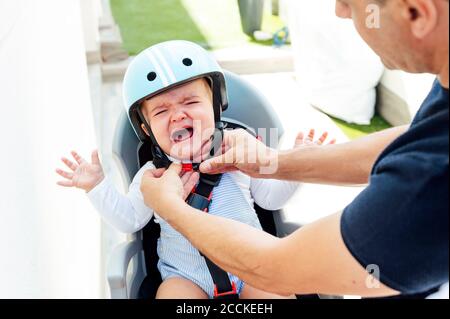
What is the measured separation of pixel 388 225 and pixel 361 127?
260 centimetres

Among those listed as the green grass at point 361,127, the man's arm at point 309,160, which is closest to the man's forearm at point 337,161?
the man's arm at point 309,160

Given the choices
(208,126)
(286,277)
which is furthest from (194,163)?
(286,277)

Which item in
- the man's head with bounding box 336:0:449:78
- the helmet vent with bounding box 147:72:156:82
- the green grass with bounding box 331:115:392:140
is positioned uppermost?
the man's head with bounding box 336:0:449:78

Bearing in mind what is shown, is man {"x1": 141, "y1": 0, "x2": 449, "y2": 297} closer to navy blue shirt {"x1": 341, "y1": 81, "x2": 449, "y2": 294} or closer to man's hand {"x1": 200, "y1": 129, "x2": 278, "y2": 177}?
navy blue shirt {"x1": 341, "y1": 81, "x2": 449, "y2": 294}

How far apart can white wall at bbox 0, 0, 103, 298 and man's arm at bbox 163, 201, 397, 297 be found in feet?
1.16

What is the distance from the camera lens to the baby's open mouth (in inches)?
59.6

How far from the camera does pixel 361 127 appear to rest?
10.7 feet

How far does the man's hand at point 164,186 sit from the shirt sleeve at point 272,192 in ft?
0.93

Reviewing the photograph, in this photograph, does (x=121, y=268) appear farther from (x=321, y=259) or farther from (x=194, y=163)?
(x=321, y=259)

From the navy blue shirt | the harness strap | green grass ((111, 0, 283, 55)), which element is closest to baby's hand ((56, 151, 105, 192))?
the harness strap

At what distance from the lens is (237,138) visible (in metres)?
1.50

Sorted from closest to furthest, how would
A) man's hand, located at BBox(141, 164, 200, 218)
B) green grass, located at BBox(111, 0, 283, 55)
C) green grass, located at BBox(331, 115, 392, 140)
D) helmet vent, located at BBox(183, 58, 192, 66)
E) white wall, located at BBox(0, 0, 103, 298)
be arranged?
1. white wall, located at BBox(0, 0, 103, 298)
2. man's hand, located at BBox(141, 164, 200, 218)
3. helmet vent, located at BBox(183, 58, 192, 66)
4. green grass, located at BBox(331, 115, 392, 140)
5. green grass, located at BBox(111, 0, 283, 55)

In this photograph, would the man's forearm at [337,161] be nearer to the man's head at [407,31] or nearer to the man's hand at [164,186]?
the man's hand at [164,186]

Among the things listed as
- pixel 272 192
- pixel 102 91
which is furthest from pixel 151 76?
pixel 102 91
